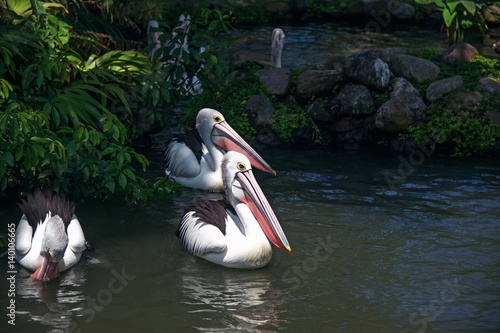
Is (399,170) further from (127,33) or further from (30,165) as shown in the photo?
(127,33)

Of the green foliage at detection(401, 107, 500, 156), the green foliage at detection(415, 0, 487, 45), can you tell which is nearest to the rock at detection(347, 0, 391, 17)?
the green foliage at detection(415, 0, 487, 45)

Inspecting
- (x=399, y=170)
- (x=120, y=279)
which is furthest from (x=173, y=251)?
(x=399, y=170)

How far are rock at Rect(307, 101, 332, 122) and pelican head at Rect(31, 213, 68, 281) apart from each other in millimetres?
5201

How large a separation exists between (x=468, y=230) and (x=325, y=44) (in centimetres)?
947

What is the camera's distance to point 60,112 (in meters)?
8.09

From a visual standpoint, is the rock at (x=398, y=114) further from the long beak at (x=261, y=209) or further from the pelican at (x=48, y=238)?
the pelican at (x=48, y=238)

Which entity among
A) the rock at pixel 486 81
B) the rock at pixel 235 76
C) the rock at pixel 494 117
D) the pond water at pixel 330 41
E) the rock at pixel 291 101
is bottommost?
the rock at pixel 494 117

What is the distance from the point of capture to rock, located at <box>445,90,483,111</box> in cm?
980

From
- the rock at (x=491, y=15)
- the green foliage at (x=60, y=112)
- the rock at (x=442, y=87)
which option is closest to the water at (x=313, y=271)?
the green foliage at (x=60, y=112)

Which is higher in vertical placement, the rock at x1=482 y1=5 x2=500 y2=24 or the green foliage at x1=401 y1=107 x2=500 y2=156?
the rock at x1=482 y1=5 x2=500 y2=24

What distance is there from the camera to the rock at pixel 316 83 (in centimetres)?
1032

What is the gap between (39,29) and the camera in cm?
859

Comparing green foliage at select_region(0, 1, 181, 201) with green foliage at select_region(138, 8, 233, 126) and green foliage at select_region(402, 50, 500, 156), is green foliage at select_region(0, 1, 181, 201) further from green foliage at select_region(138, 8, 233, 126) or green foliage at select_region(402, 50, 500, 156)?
green foliage at select_region(402, 50, 500, 156)

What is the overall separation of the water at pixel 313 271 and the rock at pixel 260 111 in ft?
5.51
